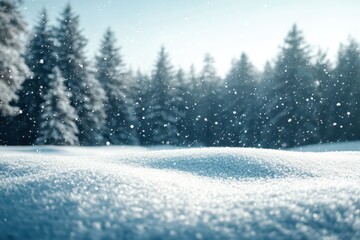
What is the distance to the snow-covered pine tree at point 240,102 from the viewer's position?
26.0 meters

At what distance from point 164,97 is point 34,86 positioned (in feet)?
38.2

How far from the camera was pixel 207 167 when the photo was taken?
298 centimetres

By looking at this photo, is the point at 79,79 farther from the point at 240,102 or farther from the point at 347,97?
the point at 347,97

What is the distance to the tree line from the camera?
15.6 m

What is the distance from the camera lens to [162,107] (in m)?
25.5

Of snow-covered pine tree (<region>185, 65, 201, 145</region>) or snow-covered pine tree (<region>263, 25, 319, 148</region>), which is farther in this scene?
snow-covered pine tree (<region>185, 65, 201, 145</region>)

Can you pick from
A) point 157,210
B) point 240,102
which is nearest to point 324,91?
point 240,102

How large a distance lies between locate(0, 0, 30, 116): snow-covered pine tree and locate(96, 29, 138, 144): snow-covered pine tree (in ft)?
37.9

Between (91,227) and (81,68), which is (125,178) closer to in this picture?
(91,227)

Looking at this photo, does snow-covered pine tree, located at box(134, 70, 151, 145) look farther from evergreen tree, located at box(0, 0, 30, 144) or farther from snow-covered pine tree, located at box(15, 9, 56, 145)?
evergreen tree, located at box(0, 0, 30, 144)

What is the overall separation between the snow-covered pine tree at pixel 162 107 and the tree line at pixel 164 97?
0.10 m

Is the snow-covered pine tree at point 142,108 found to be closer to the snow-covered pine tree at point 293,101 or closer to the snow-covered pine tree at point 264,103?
the snow-covered pine tree at point 264,103

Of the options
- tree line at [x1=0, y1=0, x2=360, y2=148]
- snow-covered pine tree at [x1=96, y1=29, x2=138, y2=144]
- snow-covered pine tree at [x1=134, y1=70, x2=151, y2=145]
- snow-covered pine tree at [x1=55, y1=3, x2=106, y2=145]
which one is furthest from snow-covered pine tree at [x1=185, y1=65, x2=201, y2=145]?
snow-covered pine tree at [x1=55, y1=3, x2=106, y2=145]

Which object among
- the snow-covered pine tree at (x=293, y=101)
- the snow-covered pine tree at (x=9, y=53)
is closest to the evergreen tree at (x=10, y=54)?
the snow-covered pine tree at (x=9, y=53)
